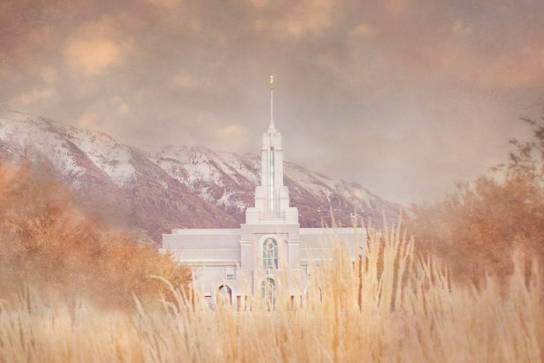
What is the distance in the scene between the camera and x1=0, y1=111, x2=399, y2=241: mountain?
945cm

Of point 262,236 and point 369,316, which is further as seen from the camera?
point 262,236

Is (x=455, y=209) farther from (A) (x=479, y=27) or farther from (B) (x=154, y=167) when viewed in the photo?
(B) (x=154, y=167)

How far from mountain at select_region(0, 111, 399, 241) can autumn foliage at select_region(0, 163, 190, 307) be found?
0.34m

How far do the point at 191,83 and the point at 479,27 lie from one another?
6.28 meters

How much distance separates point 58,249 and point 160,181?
7.20 meters

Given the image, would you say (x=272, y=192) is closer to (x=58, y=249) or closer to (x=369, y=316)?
(x=58, y=249)

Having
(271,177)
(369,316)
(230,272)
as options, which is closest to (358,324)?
(369,316)

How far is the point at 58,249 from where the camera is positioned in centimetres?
887

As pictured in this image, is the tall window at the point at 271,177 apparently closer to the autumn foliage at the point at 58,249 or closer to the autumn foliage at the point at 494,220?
the autumn foliage at the point at 58,249

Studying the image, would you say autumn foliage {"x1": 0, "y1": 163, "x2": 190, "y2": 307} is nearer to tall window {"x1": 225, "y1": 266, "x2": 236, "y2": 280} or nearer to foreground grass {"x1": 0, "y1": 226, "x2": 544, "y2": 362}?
tall window {"x1": 225, "y1": 266, "x2": 236, "y2": 280}

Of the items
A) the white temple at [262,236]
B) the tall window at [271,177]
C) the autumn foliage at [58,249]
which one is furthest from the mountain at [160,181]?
the white temple at [262,236]

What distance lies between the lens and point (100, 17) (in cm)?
881

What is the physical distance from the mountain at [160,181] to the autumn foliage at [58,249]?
1.12 feet

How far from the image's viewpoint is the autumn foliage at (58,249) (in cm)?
845
